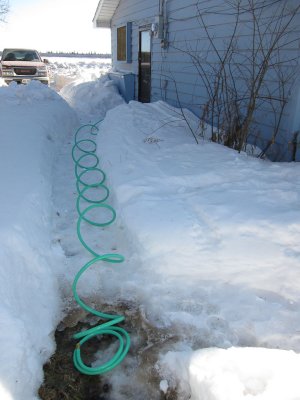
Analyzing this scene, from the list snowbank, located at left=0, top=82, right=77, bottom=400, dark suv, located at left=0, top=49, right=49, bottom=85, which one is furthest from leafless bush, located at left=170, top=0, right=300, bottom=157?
dark suv, located at left=0, top=49, right=49, bottom=85

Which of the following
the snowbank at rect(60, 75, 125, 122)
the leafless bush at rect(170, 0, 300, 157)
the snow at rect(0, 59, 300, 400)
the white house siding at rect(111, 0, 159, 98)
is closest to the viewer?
the snow at rect(0, 59, 300, 400)

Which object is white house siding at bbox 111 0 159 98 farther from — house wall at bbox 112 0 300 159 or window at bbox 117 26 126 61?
window at bbox 117 26 126 61

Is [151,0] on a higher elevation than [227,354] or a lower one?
higher

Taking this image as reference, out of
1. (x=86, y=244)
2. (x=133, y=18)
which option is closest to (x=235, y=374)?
(x=86, y=244)

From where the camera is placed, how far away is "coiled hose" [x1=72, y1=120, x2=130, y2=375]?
2.22 metres

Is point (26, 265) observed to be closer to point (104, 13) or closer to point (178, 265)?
point (178, 265)

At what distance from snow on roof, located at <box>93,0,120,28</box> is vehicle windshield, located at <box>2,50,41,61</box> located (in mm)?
2984

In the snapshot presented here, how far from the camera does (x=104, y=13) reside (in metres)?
13.0

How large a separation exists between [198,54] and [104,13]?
780cm

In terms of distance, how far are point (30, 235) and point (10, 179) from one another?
40.4 inches

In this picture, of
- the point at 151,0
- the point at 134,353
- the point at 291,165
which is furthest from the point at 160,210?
the point at 151,0

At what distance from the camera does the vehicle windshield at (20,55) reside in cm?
1394

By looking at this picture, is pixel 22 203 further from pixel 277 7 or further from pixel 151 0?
pixel 151 0

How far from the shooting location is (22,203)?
320 centimetres
